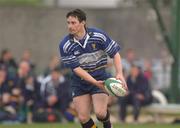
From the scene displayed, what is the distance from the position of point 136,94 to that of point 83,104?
8.89 meters

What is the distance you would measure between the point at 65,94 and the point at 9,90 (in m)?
1.42

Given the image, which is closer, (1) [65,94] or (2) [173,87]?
(1) [65,94]

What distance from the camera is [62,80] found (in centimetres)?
2367

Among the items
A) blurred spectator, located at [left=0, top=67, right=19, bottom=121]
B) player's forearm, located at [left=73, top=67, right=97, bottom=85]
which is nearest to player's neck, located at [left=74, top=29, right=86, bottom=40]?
player's forearm, located at [left=73, top=67, right=97, bottom=85]

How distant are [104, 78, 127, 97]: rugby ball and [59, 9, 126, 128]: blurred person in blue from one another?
141 mm

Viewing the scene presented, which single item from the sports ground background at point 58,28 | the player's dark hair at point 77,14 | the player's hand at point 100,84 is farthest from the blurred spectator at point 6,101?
the player's dark hair at point 77,14

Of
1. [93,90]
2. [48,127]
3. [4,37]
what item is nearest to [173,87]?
[48,127]

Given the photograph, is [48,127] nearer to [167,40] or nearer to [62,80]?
[62,80]

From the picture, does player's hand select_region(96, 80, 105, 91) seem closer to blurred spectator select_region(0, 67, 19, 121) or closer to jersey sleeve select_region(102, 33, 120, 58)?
jersey sleeve select_region(102, 33, 120, 58)

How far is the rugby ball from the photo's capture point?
14453 mm

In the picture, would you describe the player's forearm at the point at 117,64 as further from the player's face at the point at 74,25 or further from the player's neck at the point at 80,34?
the player's face at the point at 74,25

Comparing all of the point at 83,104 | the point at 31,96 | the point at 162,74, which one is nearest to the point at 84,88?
the point at 83,104

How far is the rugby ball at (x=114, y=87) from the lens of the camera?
14.5 meters

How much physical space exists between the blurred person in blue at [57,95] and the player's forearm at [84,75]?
28.3ft
